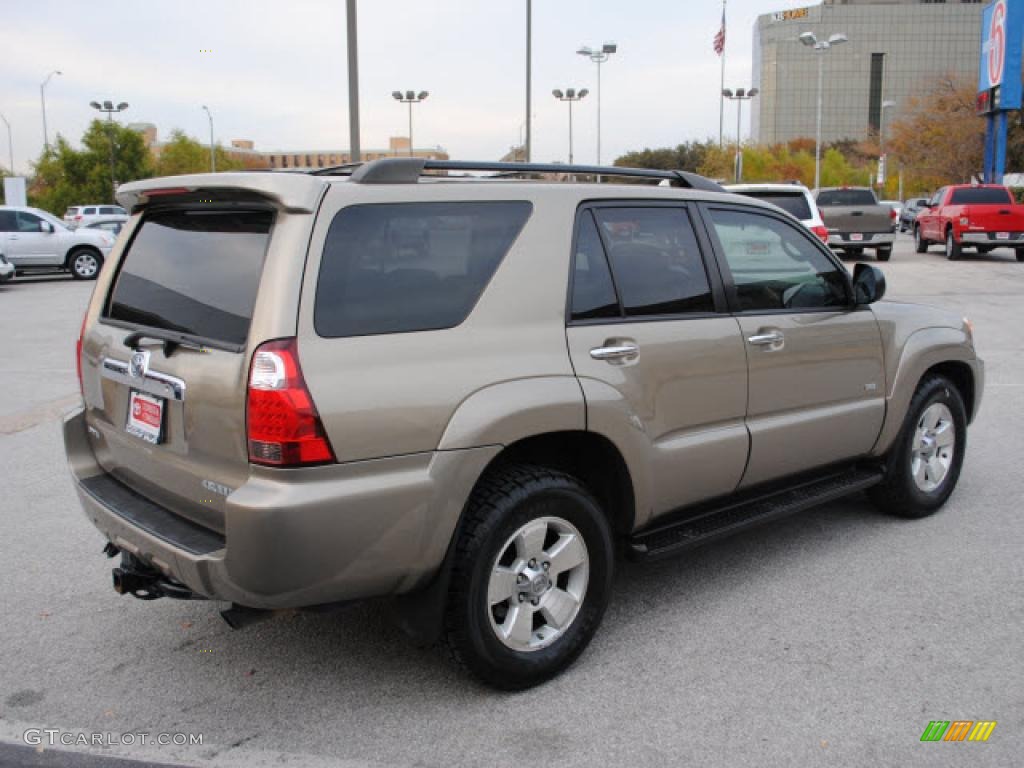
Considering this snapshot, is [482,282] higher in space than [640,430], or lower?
higher

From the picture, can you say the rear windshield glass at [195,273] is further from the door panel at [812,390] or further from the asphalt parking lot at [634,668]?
the door panel at [812,390]

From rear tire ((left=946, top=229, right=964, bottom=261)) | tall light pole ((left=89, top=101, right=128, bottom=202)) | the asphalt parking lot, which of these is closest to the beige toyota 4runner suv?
the asphalt parking lot

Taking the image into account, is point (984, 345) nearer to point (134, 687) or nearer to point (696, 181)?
point (696, 181)

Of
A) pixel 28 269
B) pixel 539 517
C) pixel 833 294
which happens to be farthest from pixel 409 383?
pixel 28 269

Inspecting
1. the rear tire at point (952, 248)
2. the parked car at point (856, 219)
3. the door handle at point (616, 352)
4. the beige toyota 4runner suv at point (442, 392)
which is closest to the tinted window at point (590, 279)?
the beige toyota 4runner suv at point (442, 392)

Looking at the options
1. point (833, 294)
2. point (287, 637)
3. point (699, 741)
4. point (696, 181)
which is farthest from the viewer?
point (833, 294)

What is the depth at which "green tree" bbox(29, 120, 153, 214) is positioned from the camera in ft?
204

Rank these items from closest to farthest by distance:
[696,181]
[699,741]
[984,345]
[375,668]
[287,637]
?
[699,741] < [375,668] < [287,637] < [696,181] < [984,345]

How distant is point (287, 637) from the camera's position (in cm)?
388

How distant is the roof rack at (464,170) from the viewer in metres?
3.16

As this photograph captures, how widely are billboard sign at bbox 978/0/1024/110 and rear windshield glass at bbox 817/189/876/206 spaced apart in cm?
1593

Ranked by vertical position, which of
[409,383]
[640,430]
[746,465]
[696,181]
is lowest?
[746,465]

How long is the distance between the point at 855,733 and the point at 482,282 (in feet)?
6.30

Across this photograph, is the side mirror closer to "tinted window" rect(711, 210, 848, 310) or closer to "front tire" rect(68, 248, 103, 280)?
"tinted window" rect(711, 210, 848, 310)
